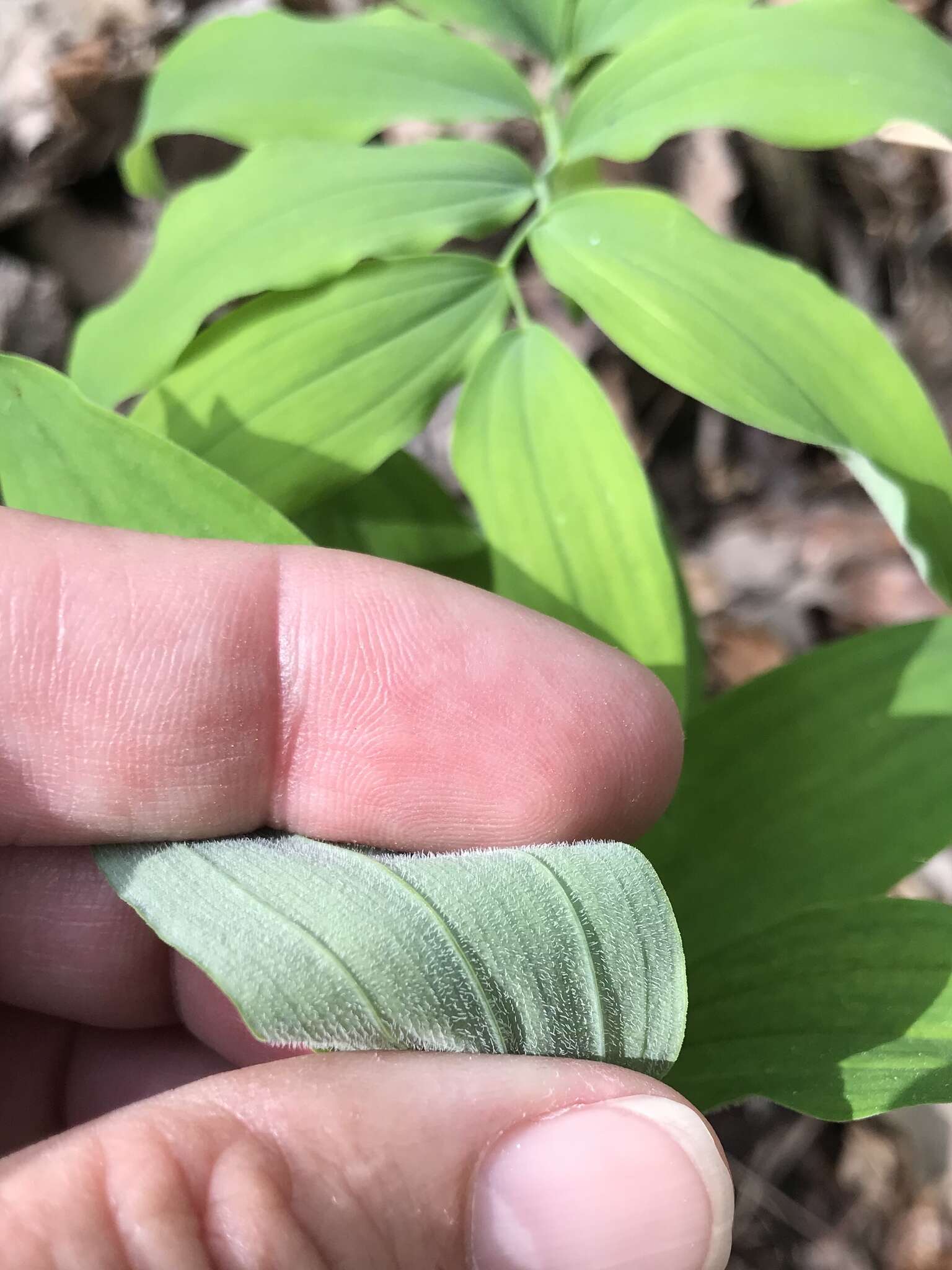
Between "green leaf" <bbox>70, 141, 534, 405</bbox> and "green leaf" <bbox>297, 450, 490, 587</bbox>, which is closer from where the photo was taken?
"green leaf" <bbox>70, 141, 534, 405</bbox>

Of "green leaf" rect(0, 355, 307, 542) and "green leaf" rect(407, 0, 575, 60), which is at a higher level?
"green leaf" rect(407, 0, 575, 60)

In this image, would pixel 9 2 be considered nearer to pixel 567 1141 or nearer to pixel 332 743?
pixel 332 743

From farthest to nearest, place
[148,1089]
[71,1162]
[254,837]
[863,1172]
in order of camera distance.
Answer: [863,1172], [148,1089], [254,837], [71,1162]

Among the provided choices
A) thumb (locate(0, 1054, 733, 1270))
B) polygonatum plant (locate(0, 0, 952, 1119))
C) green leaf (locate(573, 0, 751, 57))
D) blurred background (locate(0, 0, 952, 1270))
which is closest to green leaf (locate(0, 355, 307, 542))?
polygonatum plant (locate(0, 0, 952, 1119))

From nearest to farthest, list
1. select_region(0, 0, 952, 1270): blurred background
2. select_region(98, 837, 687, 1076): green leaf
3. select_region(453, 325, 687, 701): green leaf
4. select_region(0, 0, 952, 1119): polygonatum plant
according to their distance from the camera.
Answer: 1. select_region(98, 837, 687, 1076): green leaf
2. select_region(0, 0, 952, 1119): polygonatum plant
3. select_region(453, 325, 687, 701): green leaf
4. select_region(0, 0, 952, 1270): blurred background

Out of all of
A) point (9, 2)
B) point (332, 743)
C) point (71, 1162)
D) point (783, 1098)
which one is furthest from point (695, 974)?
point (9, 2)

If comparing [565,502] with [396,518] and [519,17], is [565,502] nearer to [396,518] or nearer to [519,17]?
[396,518]

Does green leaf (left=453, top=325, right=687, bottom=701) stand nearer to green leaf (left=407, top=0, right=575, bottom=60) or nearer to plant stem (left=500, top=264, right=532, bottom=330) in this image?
plant stem (left=500, top=264, right=532, bottom=330)

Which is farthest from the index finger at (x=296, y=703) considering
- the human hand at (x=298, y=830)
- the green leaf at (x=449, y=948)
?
the green leaf at (x=449, y=948)
